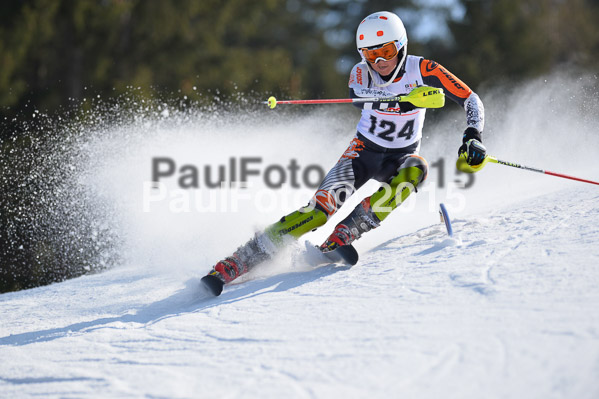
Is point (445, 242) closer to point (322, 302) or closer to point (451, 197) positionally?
→ point (322, 302)

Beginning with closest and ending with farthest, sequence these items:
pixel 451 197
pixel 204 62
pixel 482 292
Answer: pixel 482 292, pixel 451 197, pixel 204 62

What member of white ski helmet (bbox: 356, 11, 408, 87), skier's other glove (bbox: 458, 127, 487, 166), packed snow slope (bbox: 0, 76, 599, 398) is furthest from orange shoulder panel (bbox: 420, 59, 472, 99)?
packed snow slope (bbox: 0, 76, 599, 398)

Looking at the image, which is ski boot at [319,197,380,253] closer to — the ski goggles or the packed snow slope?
the packed snow slope

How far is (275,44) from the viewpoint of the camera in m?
23.2

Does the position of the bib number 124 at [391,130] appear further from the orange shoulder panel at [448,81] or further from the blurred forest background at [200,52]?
the blurred forest background at [200,52]

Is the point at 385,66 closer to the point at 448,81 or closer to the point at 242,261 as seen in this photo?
the point at 448,81

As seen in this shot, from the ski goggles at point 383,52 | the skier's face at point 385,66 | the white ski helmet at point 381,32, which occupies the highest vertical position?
the white ski helmet at point 381,32

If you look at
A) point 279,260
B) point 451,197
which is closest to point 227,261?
point 279,260

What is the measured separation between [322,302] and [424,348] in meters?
0.88

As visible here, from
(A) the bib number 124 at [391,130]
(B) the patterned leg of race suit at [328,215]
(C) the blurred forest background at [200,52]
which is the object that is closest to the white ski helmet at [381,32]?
(A) the bib number 124 at [391,130]

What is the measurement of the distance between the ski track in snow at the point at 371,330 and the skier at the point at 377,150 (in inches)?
7.9

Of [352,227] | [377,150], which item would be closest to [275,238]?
[352,227]

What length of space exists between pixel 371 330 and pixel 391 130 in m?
1.99

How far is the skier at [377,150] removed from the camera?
433 centimetres
